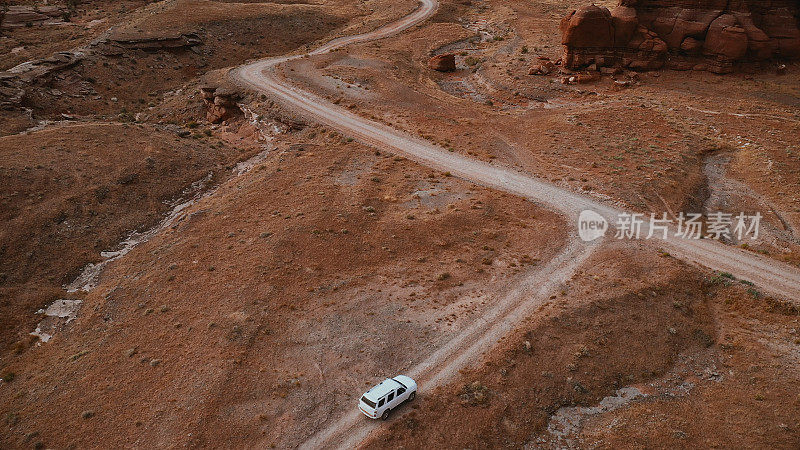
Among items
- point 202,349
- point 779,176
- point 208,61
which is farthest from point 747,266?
point 208,61

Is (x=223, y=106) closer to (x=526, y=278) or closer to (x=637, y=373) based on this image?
(x=526, y=278)

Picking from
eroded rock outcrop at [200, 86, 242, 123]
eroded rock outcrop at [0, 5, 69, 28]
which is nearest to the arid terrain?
eroded rock outcrop at [200, 86, 242, 123]

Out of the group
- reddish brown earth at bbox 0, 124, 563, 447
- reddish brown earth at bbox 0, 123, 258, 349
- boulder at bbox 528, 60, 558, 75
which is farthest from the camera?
boulder at bbox 528, 60, 558, 75

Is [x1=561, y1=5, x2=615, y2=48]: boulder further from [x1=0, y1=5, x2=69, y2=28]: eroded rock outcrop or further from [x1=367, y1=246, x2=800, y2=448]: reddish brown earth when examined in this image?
[x1=0, y1=5, x2=69, y2=28]: eroded rock outcrop

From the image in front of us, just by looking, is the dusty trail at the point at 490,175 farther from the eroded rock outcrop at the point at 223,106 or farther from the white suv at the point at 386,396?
→ the white suv at the point at 386,396

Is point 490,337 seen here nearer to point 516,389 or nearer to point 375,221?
point 516,389

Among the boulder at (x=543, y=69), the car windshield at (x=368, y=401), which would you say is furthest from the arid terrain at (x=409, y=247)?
the car windshield at (x=368, y=401)
